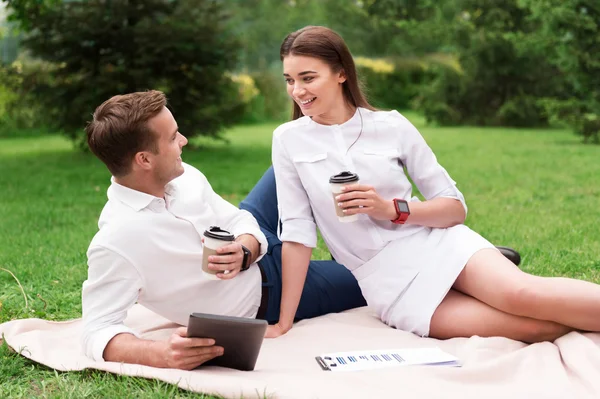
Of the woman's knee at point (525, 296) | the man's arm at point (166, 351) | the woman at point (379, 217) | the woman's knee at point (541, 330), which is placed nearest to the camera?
the man's arm at point (166, 351)

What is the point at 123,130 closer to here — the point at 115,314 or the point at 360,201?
the point at 115,314

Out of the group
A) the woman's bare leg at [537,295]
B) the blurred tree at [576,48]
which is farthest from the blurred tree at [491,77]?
the woman's bare leg at [537,295]

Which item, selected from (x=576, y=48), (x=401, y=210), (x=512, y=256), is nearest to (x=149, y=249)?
(x=401, y=210)

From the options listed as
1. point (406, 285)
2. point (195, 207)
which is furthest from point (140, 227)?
point (406, 285)

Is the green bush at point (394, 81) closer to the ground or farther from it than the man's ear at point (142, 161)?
closer to the ground

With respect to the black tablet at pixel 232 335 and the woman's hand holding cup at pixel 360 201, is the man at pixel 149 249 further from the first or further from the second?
the woman's hand holding cup at pixel 360 201

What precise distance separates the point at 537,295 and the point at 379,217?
30.7 inches

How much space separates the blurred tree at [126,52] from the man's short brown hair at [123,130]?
10.6 m

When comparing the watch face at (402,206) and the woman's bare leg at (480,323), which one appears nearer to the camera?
the woman's bare leg at (480,323)

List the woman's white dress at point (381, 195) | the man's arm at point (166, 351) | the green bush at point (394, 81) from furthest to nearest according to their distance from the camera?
the green bush at point (394, 81) → the woman's white dress at point (381, 195) → the man's arm at point (166, 351)

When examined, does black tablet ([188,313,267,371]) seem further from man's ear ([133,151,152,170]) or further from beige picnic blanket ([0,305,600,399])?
man's ear ([133,151,152,170])

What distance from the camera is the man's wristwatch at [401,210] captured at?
140 inches

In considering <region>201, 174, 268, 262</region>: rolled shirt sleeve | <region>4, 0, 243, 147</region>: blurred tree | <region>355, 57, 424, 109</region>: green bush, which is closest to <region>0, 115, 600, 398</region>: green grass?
<region>201, 174, 268, 262</region>: rolled shirt sleeve

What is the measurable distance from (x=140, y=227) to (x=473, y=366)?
1.50 m
